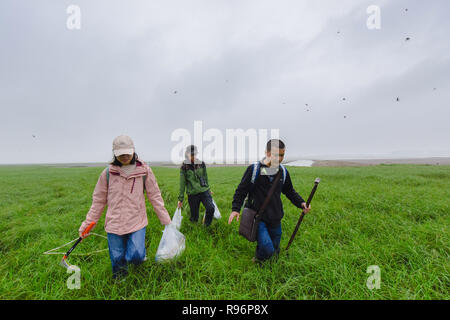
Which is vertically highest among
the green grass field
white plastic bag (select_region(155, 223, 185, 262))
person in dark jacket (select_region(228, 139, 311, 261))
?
person in dark jacket (select_region(228, 139, 311, 261))

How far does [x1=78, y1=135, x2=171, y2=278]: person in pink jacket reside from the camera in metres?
1.97

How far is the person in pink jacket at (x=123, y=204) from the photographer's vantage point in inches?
77.7

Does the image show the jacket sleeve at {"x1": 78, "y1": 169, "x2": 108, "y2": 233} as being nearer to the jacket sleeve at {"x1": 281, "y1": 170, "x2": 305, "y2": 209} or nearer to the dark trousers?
the dark trousers

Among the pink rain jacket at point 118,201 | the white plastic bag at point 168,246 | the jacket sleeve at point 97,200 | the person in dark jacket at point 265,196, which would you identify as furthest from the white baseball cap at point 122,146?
the person in dark jacket at point 265,196

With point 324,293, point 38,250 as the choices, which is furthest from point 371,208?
point 38,250

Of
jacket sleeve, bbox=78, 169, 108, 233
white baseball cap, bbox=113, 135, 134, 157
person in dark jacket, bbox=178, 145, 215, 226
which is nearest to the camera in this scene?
white baseball cap, bbox=113, 135, 134, 157

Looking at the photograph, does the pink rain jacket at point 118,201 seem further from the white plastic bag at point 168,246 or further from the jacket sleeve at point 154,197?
the white plastic bag at point 168,246

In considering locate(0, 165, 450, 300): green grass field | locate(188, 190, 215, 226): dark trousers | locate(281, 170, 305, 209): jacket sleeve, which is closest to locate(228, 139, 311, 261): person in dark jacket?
locate(281, 170, 305, 209): jacket sleeve

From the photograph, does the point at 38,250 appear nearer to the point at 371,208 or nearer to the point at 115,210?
the point at 115,210

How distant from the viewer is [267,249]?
7.60ft

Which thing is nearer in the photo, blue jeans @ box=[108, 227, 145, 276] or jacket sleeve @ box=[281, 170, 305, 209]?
blue jeans @ box=[108, 227, 145, 276]

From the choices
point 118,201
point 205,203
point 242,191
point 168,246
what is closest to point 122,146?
point 118,201
